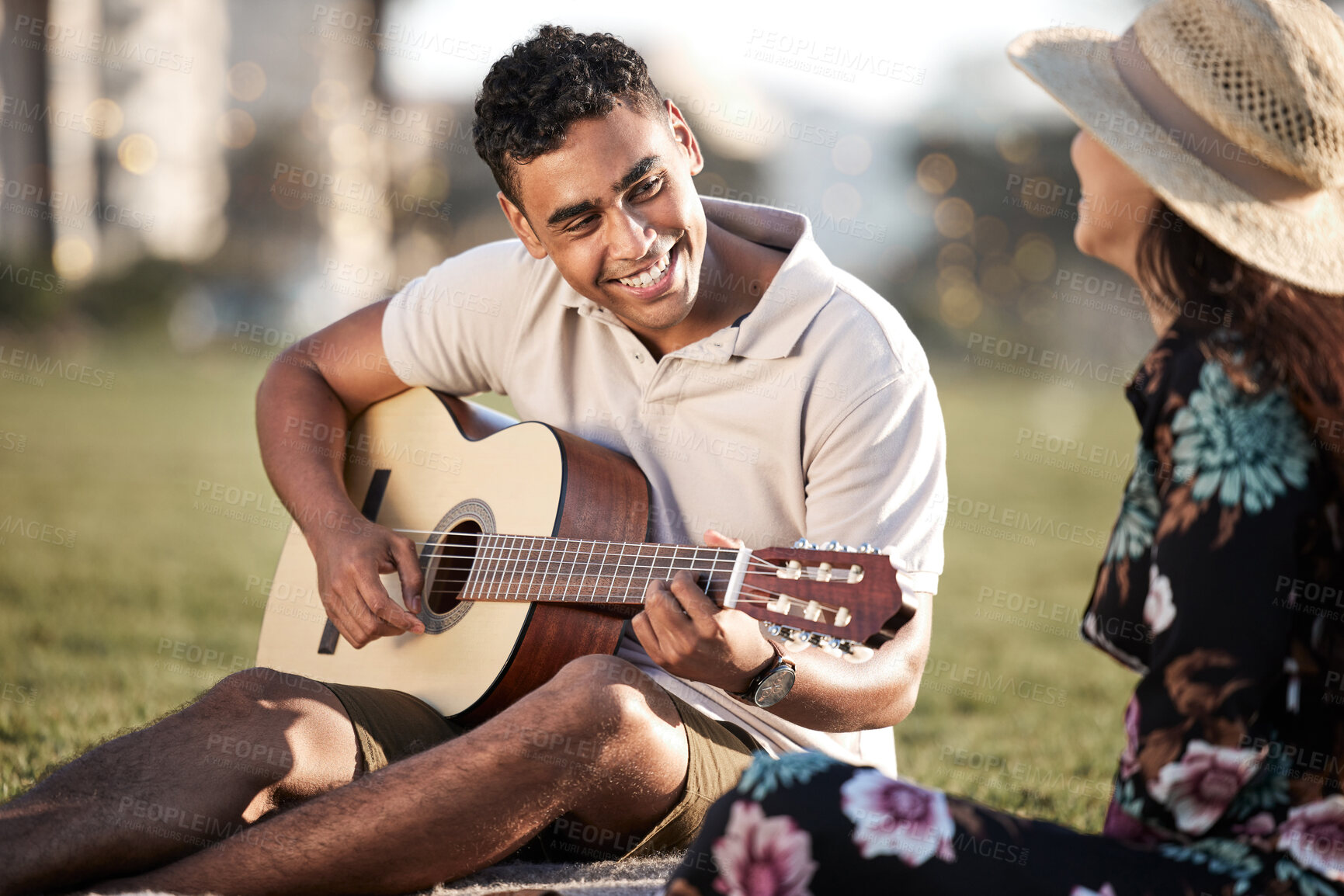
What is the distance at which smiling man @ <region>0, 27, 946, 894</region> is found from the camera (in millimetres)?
2076

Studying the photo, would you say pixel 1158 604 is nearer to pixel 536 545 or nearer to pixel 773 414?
pixel 773 414

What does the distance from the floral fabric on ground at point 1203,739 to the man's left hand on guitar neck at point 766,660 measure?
417 millimetres

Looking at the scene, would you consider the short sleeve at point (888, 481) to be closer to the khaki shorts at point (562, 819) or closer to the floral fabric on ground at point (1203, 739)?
the khaki shorts at point (562, 819)

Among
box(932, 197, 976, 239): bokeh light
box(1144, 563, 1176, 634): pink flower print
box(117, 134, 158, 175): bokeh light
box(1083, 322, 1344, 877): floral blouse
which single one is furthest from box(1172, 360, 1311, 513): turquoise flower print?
box(932, 197, 976, 239): bokeh light

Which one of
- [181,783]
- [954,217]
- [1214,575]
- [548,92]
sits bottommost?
[954,217]

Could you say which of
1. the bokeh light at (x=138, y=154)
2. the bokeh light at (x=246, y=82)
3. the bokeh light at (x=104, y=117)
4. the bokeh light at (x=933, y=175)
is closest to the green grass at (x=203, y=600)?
the bokeh light at (x=104, y=117)

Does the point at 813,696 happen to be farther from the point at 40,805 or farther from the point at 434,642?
the point at 40,805

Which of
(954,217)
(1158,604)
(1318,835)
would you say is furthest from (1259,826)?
(954,217)

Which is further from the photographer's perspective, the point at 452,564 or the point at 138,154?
the point at 138,154

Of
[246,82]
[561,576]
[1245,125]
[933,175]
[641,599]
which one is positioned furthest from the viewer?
[933,175]

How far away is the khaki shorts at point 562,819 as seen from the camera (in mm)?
2285

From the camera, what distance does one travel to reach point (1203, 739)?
57.6 inches

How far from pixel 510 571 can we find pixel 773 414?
2.16ft

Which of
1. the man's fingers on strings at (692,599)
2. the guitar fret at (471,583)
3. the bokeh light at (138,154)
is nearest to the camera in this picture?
the man's fingers on strings at (692,599)
